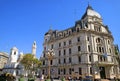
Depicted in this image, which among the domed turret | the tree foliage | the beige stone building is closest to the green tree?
the tree foliage

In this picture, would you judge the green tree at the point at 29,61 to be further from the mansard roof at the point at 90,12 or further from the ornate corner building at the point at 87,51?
the mansard roof at the point at 90,12

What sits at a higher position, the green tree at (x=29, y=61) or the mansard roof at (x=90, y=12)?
the mansard roof at (x=90, y=12)

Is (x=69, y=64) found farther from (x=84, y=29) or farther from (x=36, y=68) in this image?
(x=36, y=68)

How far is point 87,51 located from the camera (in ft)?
146

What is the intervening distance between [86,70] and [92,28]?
1386cm

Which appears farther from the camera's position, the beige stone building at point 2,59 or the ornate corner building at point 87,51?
the beige stone building at point 2,59

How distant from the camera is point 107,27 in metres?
53.9

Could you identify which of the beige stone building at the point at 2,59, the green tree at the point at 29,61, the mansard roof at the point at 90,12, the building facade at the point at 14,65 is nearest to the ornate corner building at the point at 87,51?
the mansard roof at the point at 90,12

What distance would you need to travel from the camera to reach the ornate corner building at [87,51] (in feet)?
144

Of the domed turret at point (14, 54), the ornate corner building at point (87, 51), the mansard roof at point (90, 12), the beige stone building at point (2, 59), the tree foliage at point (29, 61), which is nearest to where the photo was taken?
the ornate corner building at point (87, 51)

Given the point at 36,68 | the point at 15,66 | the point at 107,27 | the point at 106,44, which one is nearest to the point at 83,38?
the point at 106,44

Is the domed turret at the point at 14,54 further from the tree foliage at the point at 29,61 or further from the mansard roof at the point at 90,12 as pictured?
the mansard roof at the point at 90,12

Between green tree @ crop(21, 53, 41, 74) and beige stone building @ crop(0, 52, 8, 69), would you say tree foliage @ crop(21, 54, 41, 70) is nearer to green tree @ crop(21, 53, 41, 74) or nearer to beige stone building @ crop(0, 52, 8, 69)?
green tree @ crop(21, 53, 41, 74)

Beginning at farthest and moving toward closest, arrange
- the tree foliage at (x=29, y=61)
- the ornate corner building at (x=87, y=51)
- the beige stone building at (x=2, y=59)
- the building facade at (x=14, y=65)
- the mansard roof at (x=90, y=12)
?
the beige stone building at (x=2, y=59) → the building facade at (x=14, y=65) → the tree foliage at (x=29, y=61) → the mansard roof at (x=90, y=12) → the ornate corner building at (x=87, y=51)
